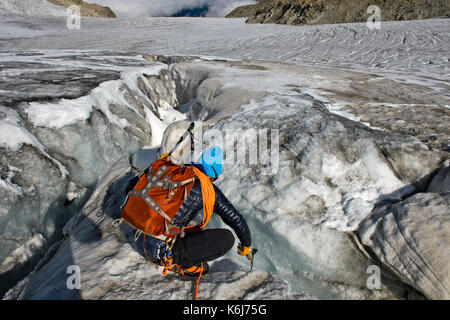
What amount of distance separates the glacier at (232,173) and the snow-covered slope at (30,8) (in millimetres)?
24641

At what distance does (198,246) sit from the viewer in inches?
59.0

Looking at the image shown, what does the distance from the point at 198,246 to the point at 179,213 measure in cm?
26

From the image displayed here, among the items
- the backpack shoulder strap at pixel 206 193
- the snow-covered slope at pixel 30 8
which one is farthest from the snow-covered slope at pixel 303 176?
the snow-covered slope at pixel 30 8

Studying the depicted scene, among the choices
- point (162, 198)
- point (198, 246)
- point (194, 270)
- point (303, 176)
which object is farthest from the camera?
point (303, 176)

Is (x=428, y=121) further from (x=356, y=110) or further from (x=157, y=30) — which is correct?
(x=157, y=30)

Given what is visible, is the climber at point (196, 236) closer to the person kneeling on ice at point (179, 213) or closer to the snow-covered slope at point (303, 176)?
the person kneeling on ice at point (179, 213)

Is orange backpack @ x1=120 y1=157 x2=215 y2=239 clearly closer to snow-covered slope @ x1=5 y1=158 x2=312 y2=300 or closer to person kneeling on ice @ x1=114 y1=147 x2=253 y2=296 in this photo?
person kneeling on ice @ x1=114 y1=147 x2=253 y2=296

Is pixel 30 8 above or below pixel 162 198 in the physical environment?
above

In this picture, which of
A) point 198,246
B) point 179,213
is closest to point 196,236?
point 198,246

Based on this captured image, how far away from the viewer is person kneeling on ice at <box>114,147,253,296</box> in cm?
135

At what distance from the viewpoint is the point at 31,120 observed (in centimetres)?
281

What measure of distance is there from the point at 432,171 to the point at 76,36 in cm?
1845

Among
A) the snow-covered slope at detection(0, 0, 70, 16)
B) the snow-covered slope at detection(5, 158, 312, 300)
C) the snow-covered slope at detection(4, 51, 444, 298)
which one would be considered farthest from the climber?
the snow-covered slope at detection(0, 0, 70, 16)

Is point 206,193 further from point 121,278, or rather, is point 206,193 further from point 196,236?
point 121,278
